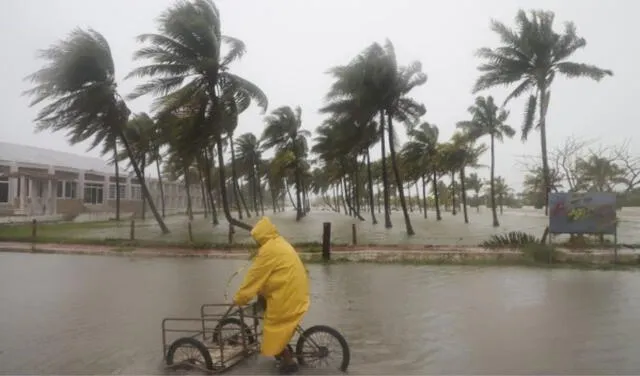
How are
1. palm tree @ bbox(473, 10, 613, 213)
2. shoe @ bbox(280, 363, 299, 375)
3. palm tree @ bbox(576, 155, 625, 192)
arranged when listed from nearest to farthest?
shoe @ bbox(280, 363, 299, 375)
palm tree @ bbox(473, 10, 613, 213)
palm tree @ bbox(576, 155, 625, 192)

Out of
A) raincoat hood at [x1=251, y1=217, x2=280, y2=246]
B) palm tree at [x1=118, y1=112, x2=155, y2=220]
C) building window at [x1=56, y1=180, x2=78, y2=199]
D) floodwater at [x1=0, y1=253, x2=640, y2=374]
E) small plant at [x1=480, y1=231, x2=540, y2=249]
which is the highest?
palm tree at [x1=118, y1=112, x2=155, y2=220]

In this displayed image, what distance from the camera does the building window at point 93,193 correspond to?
42.3 m

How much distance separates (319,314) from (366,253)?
8.18 metres

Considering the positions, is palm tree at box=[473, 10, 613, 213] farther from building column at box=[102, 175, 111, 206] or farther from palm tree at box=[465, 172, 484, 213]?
palm tree at box=[465, 172, 484, 213]

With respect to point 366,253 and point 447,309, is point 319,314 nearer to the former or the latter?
point 447,309

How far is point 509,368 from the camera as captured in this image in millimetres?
5652

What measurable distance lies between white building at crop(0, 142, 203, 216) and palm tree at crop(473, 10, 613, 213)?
19451 millimetres

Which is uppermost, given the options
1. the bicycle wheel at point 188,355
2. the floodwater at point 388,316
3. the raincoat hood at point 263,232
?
the raincoat hood at point 263,232

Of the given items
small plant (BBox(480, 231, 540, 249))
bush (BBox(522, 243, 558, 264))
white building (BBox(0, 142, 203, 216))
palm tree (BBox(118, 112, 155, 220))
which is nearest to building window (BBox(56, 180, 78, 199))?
white building (BBox(0, 142, 203, 216))

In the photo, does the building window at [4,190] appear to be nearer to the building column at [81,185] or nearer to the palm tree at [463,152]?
the building column at [81,185]

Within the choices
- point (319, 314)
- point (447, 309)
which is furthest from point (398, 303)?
point (319, 314)

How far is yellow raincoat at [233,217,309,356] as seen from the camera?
4.88 m

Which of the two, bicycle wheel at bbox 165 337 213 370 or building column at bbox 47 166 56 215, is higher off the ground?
building column at bbox 47 166 56 215

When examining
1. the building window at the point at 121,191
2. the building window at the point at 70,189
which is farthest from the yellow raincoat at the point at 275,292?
the building window at the point at 121,191
